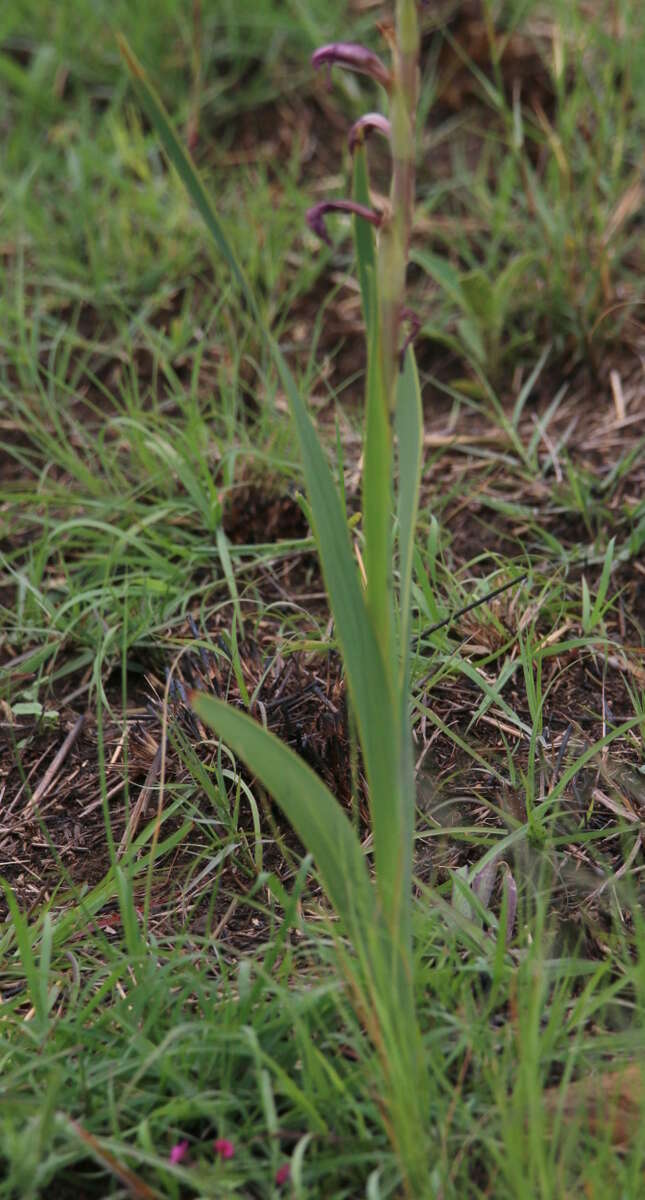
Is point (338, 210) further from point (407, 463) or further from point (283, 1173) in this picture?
point (283, 1173)

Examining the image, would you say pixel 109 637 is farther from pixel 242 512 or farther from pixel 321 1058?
pixel 321 1058

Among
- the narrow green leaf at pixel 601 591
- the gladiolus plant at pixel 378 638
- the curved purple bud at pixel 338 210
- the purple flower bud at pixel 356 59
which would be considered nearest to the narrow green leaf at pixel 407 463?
the gladiolus plant at pixel 378 638

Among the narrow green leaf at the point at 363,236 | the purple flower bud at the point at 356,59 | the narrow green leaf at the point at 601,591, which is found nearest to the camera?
the purple flower bud at the point at 356,59

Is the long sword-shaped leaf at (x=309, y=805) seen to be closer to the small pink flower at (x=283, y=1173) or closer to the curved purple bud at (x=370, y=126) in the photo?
the small pink flower at (x=283, y=1173)

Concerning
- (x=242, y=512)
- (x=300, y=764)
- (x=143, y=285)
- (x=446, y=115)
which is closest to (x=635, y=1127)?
(x=300, y=764)

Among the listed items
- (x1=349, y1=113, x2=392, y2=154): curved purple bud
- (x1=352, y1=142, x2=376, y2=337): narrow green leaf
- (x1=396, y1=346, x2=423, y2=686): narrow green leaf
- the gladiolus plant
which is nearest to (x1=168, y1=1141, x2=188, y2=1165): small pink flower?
the gladiolus plant

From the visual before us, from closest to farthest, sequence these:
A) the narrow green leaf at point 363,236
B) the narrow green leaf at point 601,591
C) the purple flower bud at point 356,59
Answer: the purple flower bud at point 356,59
the narrow green leaf at point 363,236
the narrow green leaf at point 601,591

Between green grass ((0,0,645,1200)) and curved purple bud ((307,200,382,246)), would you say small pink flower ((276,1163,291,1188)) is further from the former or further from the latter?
curved purple bud ((307,200,382,246))
